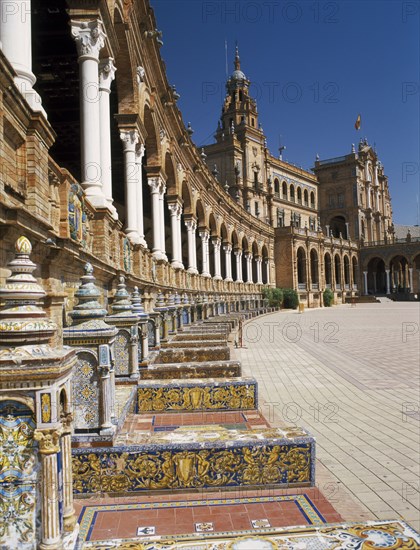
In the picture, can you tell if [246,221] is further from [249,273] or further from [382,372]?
[382,372]

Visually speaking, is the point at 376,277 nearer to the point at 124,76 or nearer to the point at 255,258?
the point at 255,258

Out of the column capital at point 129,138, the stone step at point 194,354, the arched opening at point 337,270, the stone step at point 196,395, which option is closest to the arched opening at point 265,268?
the arched opening at point 337,270

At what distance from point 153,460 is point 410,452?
315 centimetres

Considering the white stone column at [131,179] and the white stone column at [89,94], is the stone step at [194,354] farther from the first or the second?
the white stone column at [131,179]

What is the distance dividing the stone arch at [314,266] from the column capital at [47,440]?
5692 cm

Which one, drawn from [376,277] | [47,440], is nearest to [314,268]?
[376,277]

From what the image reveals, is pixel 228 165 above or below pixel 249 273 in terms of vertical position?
above

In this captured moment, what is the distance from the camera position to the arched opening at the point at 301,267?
182ft

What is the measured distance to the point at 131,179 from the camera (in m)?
13.1

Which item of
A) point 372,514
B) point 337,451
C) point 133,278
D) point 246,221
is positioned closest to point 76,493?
point 372,514

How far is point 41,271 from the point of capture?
5477mm

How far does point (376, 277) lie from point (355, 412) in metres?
69.4

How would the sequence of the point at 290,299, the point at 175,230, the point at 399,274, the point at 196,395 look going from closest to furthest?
the point at 196,395 < the point at 175,230 < the point at 290,299 < the point at 399,274

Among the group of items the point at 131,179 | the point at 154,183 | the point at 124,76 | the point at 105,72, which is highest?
the point at 124,76
